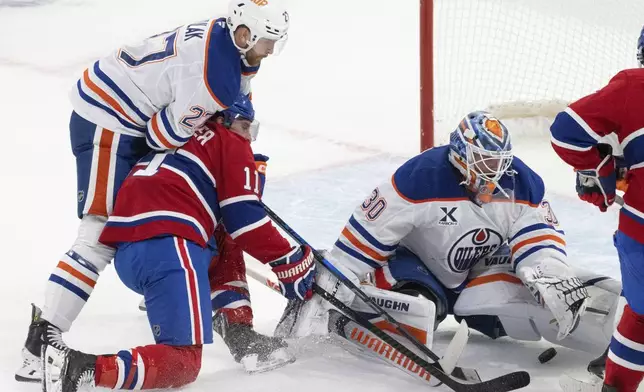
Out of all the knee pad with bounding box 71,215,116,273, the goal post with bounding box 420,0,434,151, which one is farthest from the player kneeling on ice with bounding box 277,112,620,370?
the goal post with bounding box 420,0,434,151

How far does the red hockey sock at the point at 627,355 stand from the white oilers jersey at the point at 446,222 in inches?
19.3

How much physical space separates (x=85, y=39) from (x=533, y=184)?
4.25m

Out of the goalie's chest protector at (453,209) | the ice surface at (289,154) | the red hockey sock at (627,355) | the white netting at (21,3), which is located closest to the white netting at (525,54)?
the ice surface at (289,154)

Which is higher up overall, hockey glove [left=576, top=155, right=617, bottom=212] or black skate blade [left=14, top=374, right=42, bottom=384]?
hockey glove [left=576, top=155, right=617, bottom=212]

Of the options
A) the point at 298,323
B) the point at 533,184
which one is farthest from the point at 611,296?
the point at 298,323

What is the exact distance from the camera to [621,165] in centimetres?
263

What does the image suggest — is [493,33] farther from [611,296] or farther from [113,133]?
[113,133]

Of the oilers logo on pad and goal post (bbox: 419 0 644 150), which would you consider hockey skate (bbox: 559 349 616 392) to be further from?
goal post (bbox: 419 0 644 150)

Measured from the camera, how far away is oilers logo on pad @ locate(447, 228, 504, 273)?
3.05m

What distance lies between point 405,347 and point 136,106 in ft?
3.33

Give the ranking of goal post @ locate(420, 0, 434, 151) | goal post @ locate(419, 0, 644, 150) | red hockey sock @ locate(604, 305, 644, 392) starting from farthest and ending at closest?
1. goal post @ locate(419, 0, 644, 150)
2. goal post @ locate(420, 0, 434, 151)
3. red hockey sock @ locate(604, 305, 644, 392)

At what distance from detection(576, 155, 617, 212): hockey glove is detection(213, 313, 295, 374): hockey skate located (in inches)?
36.9

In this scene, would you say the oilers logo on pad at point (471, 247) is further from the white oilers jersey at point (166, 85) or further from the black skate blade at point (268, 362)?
the white oilers jersey at point (166, 85)

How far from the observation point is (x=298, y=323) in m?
2.99
